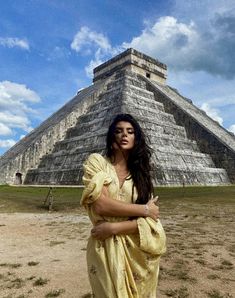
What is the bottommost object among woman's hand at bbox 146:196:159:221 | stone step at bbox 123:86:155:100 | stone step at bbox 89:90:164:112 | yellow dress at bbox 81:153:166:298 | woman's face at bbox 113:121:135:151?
yellow dress at bbox 81:153:166:298

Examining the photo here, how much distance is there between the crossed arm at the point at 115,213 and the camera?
89.0 inches

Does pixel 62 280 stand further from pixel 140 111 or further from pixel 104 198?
pixel 140 111

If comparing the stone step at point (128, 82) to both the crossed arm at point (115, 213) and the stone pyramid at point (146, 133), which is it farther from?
Result: the crossed arm at point (115, 213)

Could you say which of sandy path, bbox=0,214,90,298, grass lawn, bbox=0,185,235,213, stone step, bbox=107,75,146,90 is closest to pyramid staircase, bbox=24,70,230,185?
stone step, bbox=107,75,146,90

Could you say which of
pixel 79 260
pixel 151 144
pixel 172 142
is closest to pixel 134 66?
pixel 172 142

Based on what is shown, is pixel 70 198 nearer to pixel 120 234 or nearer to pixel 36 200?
pixel 36 200

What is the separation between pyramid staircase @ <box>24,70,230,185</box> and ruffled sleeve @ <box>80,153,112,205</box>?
16714 millimetres

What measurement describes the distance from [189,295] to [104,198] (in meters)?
2.89

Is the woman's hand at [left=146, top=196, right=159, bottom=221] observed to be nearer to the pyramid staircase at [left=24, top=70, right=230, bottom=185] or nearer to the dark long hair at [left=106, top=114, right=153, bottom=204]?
the dark long hair at [left=106, top=114, right=153, bottom=204]

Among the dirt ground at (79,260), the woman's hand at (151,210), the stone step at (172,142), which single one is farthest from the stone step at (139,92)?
the woman's hand at (151,210)

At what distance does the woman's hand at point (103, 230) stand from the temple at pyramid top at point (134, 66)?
32850 mm

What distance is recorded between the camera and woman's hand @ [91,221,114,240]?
225 centimetres

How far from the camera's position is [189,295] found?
448 centimetres

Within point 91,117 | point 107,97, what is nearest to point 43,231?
point 91,117
